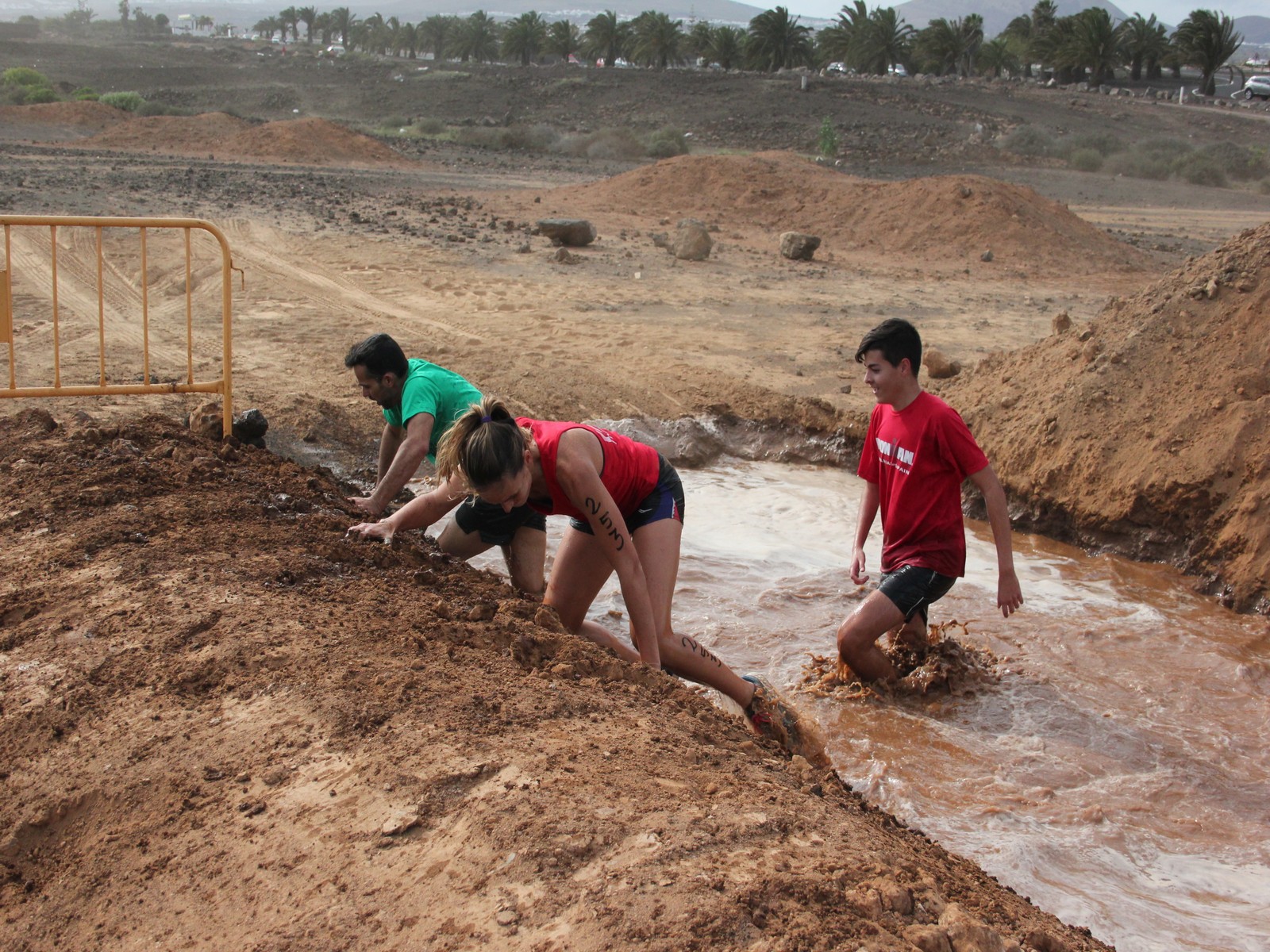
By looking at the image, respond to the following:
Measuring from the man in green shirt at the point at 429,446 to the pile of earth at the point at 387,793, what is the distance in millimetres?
505

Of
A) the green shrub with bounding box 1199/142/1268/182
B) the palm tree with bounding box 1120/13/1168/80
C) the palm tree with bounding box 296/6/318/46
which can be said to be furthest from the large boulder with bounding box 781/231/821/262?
the palm tree with bounding box 296/6/318/46

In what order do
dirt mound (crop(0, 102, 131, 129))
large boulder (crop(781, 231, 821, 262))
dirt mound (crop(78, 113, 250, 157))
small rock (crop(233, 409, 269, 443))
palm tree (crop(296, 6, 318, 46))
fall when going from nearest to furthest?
small rock (crop(233, 409, 269, 443)) < large boulder (crop(781, 231, 821, 262)) < dirt mound (crop(78, 113, 250, 157)) < dirt mound (crop(0, 102, 131, 129)) < palm tree (crop(296, 6, 318, 46))

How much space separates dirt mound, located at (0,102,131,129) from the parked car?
45418mm

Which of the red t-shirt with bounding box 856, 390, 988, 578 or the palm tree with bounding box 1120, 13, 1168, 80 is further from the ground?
the palm tree with bounding box 1120, 13, 1168, 80

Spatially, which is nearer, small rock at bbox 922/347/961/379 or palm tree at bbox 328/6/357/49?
small rock at bbox 922/347/961/379

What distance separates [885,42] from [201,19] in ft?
346

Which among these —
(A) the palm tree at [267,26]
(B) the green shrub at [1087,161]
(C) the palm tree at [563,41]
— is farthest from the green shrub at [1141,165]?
A: (A) the palm tree at [267,26]

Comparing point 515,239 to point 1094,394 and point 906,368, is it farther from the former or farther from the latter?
point 906,368

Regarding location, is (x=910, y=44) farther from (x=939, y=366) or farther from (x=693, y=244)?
(x=939, y=366)

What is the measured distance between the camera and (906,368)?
14.7 feet

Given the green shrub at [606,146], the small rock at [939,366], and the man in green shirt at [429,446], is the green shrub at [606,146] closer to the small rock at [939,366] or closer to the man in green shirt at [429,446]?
the small rock at [939,366]

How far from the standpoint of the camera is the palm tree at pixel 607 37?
6003cm

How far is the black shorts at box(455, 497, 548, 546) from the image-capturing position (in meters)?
4.84

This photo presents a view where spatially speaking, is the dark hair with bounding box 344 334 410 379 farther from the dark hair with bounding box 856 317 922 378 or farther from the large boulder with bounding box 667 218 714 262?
the large boulder with bounding box 667 218 714 262
